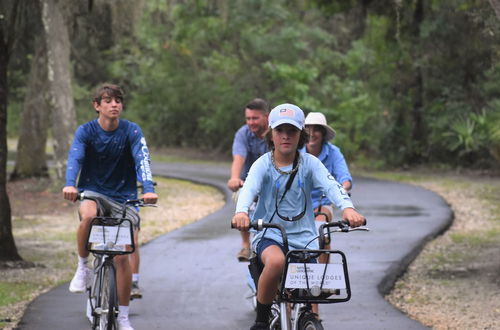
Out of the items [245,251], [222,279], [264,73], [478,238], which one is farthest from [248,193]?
[264,73]

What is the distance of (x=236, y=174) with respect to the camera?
8.99 meters

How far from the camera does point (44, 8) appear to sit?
862 inches

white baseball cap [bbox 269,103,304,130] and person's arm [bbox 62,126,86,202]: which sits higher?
white baseball cap [bbox 269,103,304,130]

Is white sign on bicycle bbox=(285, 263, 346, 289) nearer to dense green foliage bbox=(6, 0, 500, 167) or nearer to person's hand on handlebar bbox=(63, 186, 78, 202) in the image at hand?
person's hand on handlebar bbox=(63, 186, 78, 202)

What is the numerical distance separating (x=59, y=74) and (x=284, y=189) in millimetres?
16986

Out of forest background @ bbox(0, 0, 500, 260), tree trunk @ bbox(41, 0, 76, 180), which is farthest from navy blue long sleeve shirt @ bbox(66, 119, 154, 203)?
tree trunk @ bbox(41, 0, 76, 180)

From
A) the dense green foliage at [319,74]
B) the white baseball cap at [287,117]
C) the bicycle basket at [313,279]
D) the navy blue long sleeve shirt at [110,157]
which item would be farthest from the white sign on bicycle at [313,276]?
the dense green foliage at [319,74]

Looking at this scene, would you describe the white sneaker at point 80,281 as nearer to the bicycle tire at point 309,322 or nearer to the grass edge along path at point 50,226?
the grass edge along path at point 50,226

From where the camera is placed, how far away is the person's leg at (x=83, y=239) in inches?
298

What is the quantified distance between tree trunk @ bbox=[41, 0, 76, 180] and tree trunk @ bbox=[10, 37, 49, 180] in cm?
390

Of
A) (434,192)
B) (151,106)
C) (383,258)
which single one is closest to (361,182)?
(434,192)

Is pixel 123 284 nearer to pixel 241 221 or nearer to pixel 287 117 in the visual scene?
pixel 241 221

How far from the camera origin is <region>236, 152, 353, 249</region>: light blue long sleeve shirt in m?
6.08

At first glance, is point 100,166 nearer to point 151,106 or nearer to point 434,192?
point 434,192
